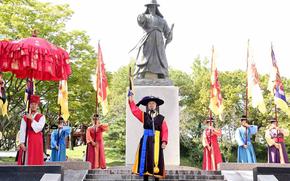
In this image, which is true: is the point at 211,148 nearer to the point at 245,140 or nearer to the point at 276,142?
the point at 245,140

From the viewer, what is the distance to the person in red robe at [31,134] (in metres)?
8.99

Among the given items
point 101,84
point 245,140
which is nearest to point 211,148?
point 245,140

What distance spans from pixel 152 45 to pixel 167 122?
268 centimetres

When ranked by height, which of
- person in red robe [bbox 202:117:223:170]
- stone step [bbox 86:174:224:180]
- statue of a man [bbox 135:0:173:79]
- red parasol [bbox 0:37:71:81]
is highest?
statue of a man [bbox 135:0:173:79]

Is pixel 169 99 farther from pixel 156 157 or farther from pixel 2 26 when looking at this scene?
pixel 2 26

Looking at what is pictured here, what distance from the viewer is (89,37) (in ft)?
80.0

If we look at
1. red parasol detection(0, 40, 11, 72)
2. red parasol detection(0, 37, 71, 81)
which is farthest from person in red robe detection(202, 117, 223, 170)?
red parasol detection(0, 40, 11, 72)

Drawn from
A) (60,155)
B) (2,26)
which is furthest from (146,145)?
(2,26)

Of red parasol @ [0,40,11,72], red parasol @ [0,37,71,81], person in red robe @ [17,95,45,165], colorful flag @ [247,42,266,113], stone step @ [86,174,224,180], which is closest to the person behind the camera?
→ red parasol @ [0,37,71,81]

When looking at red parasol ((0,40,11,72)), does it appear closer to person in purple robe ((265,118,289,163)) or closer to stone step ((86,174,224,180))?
stone step ((86,174,224,180))

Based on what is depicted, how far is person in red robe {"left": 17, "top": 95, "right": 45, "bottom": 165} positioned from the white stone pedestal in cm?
451

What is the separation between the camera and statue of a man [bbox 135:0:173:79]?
14.1 metres

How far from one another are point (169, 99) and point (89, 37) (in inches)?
473

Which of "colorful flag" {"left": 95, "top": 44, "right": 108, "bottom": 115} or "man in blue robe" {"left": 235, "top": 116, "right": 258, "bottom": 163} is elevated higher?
"colorful flag" {"left": 95, "top": 44, "right": 108, "bottom": 115}
